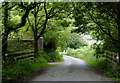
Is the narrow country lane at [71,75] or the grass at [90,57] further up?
the narrow country lane at [71,75]

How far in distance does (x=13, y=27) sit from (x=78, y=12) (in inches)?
216

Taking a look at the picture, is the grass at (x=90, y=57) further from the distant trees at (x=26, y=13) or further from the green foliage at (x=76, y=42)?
the distant trees at (x=26, y=13)

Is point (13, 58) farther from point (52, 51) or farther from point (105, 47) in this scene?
point (52, 51)

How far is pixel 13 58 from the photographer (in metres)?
11.0

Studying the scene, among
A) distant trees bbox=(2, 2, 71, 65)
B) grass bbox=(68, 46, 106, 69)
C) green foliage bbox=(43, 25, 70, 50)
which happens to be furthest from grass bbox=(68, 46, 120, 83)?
distant trees bbox=(2, 2, 71, 65)

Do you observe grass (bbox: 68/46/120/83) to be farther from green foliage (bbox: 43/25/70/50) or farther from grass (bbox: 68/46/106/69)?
green foliage (bbox: 43/25/70/50)

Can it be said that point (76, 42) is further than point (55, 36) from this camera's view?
Yes

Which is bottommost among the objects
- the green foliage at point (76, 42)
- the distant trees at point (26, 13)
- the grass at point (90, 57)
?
the grass at point (90, 57)

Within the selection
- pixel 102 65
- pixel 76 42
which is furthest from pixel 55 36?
pixel 76 42

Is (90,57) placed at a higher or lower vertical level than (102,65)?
lower

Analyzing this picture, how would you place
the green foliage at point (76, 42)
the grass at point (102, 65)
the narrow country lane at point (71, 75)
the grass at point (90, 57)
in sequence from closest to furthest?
the narrow country lane at point (71, 75) → the grass at point (102, 65) → the grass at point (90, 57) → the green foliage at point (76, 42)

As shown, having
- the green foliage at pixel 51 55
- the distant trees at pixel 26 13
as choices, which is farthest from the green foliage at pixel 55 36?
the distant trees at pixel 26 13

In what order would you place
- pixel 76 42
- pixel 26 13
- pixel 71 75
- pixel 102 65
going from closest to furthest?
pixel 71 75 → pixel 26 13 → pixel 102 65 → pixel 76 42

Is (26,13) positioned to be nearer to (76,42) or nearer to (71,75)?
(71,75)
